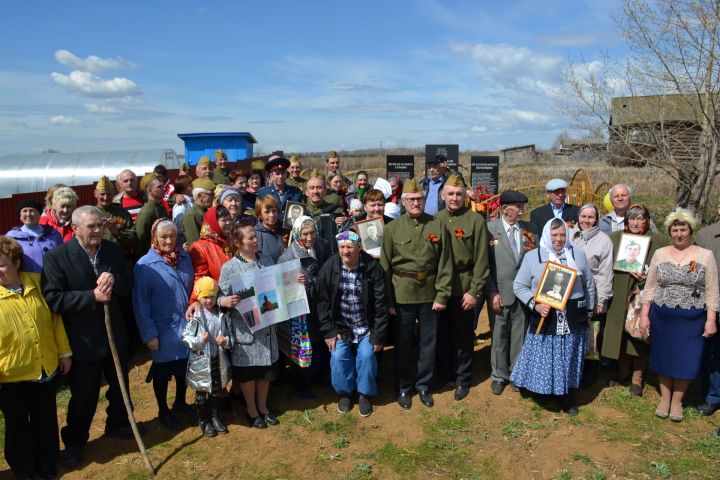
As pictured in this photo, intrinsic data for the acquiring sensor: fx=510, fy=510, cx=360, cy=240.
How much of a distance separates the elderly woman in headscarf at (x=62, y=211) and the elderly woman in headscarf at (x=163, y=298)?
1380mm

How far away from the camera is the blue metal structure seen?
2317 centimetres

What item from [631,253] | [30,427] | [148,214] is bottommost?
[30,427]

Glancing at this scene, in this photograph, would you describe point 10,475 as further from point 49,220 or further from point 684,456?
point 684,456

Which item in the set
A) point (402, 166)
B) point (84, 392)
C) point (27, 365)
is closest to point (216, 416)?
point (84, 392)

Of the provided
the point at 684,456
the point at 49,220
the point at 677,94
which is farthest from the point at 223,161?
the point at 677,94

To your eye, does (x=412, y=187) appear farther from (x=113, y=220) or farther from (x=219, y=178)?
(x=219, y=178)

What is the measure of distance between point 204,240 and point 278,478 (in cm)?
228

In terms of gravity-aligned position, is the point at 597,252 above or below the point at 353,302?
above

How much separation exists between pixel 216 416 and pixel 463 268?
2808 mm

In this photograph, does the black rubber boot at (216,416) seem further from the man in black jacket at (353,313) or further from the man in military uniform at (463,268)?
the man in military uniform at (463,268)

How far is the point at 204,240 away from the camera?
500 cm

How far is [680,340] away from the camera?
16.1 feet

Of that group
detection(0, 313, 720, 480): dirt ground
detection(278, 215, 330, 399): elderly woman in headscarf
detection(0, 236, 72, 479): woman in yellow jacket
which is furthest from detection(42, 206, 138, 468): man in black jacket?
detection(278, 215, 330, 399): elderly woman in headscarf

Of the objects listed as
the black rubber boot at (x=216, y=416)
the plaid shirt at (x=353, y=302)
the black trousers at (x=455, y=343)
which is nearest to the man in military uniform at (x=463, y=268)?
the black trousers at (x=455, y=343)
